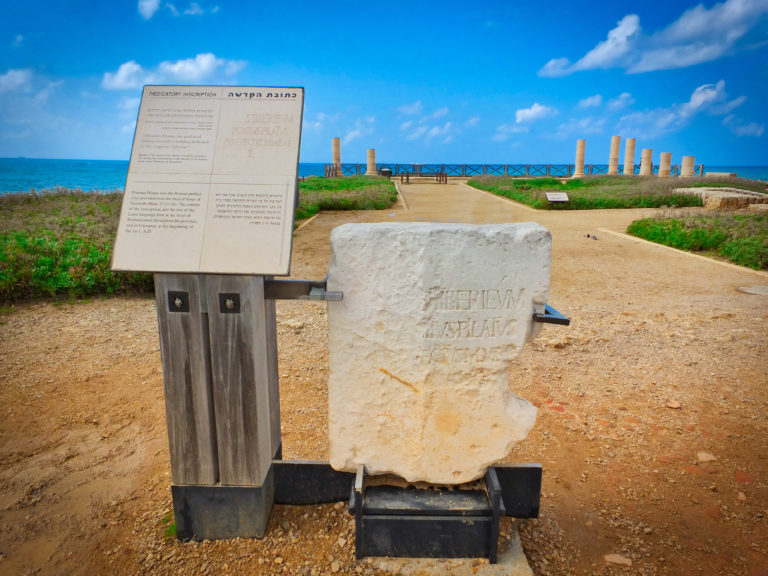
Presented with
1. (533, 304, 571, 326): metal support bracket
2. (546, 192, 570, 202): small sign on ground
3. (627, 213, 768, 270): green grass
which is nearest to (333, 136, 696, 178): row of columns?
(546, 192, 570, 202): small sign on ground

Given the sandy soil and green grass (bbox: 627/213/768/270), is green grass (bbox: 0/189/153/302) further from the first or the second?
green grass (bbox: 627/213/768/270)

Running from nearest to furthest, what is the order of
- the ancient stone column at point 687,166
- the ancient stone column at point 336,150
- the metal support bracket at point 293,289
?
the metal support bracket at point 293,289 < the ancient stone column at point 687,166 < the ancient stone column at point 336,150

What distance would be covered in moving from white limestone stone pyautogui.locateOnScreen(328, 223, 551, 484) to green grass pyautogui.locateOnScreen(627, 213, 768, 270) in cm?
834

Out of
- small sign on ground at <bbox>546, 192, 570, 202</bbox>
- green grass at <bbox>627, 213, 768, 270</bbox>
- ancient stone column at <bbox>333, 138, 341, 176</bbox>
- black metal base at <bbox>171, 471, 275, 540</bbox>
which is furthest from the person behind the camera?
ancient stone column at <bbox>333, 138, 341, 176</bbox>

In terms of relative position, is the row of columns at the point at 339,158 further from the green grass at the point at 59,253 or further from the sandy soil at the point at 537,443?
the sandy soil at the point at 537,443

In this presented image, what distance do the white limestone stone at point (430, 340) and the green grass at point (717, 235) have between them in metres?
8.34

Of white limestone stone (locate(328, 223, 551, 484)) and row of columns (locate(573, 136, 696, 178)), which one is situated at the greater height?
row of columns (locate(573, 136, 696, 178))

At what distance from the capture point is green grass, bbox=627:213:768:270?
8.84 meters

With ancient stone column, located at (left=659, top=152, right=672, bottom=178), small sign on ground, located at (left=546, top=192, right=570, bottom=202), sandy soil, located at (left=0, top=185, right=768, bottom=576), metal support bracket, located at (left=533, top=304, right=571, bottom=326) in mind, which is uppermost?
ancient stone column, located at (left=659, top=152, right=672, bottom=178)

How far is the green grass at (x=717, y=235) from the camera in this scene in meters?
8.84

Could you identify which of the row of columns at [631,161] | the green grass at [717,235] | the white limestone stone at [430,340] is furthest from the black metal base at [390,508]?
the row of columns at [631,161]

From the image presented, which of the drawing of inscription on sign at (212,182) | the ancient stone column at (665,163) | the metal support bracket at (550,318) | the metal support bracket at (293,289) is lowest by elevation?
the metal support bracket at (550,318)

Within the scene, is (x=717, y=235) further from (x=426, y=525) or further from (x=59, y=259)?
(x=59, y=259)

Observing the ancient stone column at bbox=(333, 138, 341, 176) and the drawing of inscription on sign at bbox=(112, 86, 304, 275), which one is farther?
the ancient stone column at bbox=(333, 138, 341, 176)
